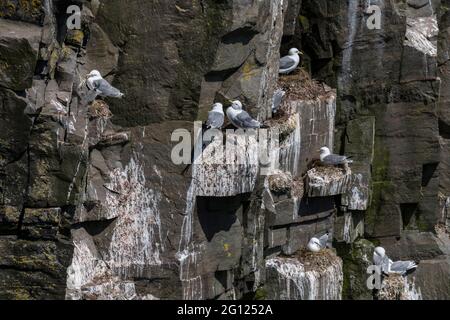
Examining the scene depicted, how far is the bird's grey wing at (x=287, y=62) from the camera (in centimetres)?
1952

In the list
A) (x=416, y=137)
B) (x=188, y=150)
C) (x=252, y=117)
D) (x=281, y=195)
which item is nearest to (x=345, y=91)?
(x=416, y=137)

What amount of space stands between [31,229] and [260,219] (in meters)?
4.69

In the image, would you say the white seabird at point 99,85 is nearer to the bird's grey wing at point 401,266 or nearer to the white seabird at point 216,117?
the white seabird at point 216,117

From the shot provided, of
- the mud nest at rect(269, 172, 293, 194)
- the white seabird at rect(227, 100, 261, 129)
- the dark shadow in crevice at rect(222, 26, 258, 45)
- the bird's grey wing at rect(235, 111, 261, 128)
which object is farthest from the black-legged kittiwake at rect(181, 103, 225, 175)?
the mud nest at rect(269, 172, 293, 194)

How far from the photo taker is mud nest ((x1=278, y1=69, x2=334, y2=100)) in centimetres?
1936

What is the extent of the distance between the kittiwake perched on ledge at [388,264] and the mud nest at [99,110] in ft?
22.5

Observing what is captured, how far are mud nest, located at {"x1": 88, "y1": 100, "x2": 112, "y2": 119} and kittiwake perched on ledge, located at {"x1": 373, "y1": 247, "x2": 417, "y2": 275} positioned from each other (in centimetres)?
685

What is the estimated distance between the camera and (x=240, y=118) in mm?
15844

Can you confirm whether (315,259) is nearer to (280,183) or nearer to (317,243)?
(317,243)

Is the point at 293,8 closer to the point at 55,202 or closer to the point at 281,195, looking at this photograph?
the point at 281,195

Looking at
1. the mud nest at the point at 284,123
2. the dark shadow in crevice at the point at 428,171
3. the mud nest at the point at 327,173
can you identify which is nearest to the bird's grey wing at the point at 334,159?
the mud nest at the point at 327,173

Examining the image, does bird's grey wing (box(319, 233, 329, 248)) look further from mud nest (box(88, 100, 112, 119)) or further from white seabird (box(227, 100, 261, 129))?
mud nest (box(88, 100, 112, 119))

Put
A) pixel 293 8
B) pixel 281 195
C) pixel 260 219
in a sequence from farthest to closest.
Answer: pixel 293 8
pixel 281 195
pixel 260 219

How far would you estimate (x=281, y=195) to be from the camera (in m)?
18.7
